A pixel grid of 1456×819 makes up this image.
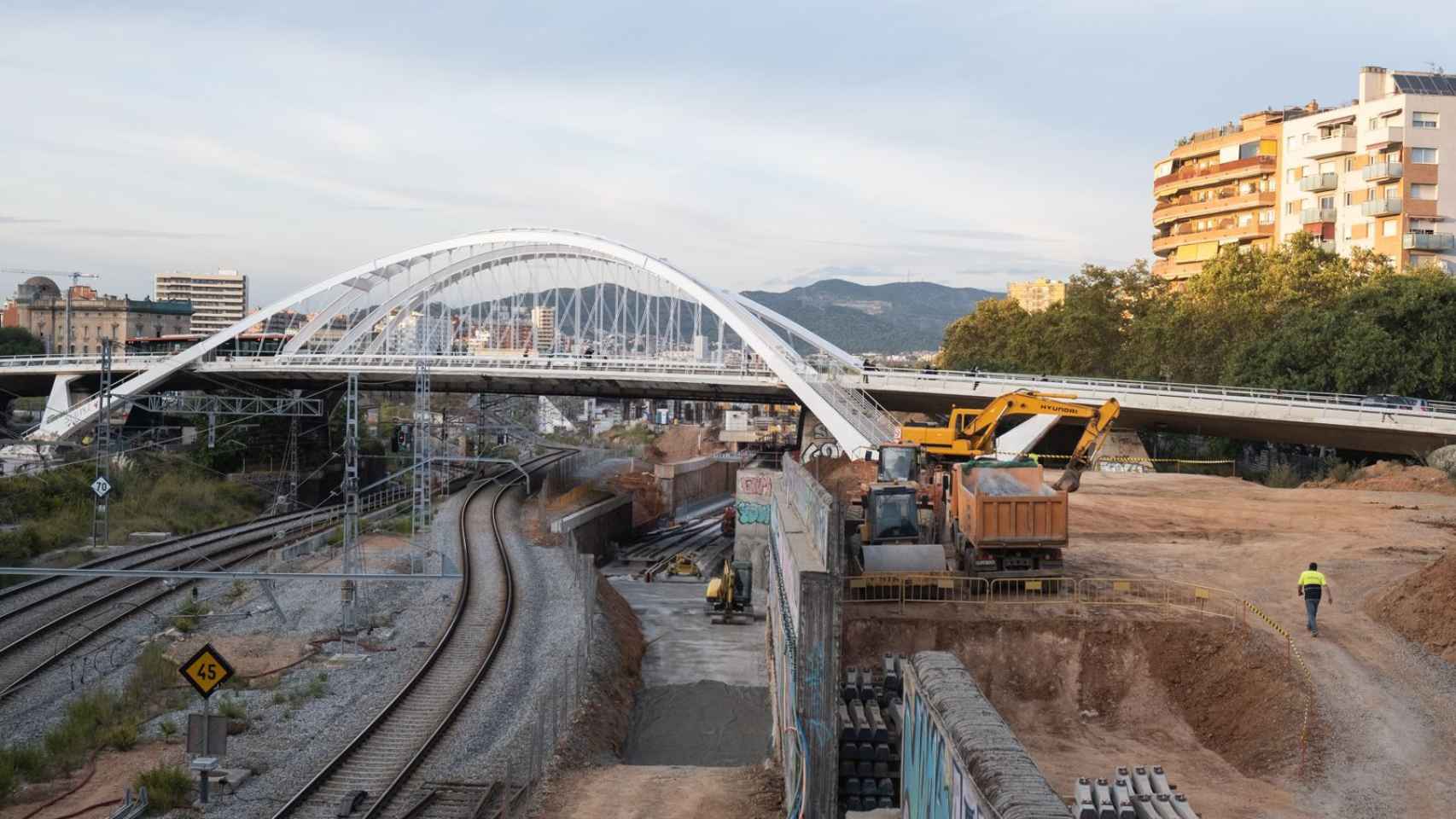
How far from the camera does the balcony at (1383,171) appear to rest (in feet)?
243

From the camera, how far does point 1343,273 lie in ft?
212

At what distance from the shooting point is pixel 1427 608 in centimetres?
2138

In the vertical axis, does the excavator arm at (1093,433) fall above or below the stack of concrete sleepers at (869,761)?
above

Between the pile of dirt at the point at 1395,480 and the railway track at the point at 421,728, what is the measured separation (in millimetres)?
30950

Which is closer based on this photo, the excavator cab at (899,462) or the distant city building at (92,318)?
the excavator cab at (899,462)

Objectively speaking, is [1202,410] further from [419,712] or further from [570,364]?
[419,712]

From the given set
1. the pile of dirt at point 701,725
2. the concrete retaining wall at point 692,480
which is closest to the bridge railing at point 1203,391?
the concrete retaining wall at point 692,480

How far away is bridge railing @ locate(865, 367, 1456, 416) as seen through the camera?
48812 mm

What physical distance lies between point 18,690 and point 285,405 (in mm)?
50720

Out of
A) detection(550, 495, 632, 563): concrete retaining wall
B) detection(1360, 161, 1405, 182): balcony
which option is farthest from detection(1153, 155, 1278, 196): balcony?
detection(550, 495, 632, 563): concrete retaining wall

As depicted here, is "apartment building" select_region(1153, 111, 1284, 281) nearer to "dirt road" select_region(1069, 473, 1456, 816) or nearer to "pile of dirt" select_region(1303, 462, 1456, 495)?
"pile of dirt" select_region(1303, 462, 1456, 495)

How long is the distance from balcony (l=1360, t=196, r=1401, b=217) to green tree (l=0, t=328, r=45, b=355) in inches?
4348

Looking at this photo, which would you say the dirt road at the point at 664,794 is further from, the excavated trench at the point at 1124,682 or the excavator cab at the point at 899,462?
the excavator cab at the point at 899,462

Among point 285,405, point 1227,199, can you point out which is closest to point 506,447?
point 285,405
